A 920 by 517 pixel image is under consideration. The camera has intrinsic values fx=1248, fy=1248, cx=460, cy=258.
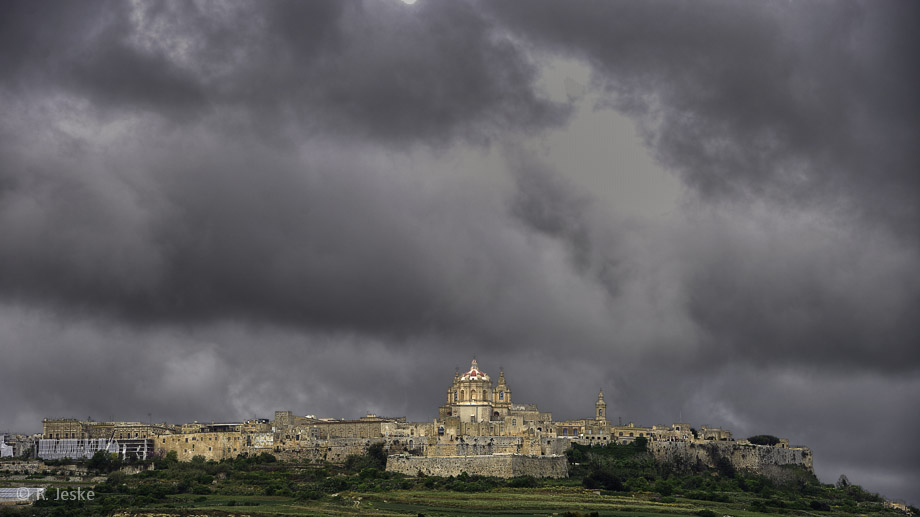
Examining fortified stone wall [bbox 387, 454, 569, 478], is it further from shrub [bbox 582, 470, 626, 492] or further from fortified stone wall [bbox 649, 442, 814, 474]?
fortified stone wall [bbox 649, 442, 814, 474]

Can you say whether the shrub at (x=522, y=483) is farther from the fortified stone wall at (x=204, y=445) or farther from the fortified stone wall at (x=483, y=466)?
the fortified stone wall at (x=204, y=445)

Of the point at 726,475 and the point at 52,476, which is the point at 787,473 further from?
the point at 52,476

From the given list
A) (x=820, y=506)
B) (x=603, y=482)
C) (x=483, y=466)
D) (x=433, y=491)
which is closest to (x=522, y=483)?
(x=483, y=466)

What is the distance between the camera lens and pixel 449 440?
136125 mm

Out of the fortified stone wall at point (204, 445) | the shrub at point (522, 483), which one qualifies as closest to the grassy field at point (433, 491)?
the shrub at point (522, 483)

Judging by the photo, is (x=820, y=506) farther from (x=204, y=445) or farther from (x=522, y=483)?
(x=204, y=445)

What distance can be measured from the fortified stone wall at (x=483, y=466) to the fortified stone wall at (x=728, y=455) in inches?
732

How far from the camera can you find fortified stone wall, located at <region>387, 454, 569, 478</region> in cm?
12825

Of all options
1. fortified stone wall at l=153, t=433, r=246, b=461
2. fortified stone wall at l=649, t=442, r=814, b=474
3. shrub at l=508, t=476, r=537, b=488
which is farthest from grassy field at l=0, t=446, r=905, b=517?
fortified stone wall at l=153, t=433, r=246, b=461

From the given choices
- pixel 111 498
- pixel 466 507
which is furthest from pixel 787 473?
pixel 111 498

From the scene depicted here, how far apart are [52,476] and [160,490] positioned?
1965 cm

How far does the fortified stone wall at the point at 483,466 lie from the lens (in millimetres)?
128250

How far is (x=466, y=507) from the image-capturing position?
109m

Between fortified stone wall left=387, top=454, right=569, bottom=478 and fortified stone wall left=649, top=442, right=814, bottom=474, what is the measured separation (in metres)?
18.6
